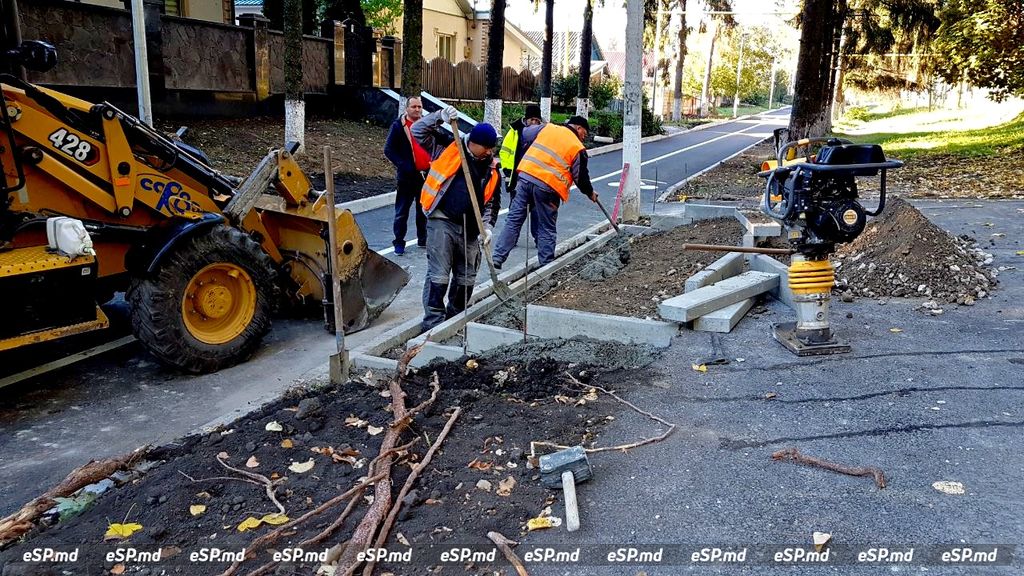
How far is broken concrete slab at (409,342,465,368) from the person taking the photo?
554cm

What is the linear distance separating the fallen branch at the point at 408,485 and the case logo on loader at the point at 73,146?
3.29 meters

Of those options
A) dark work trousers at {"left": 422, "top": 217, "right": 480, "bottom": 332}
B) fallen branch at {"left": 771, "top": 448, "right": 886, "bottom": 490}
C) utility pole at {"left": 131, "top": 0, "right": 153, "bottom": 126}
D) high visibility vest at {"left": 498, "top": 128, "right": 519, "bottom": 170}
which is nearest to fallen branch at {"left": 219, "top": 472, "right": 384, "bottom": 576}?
fallen branch at {"left": 771, "top": 448, "right": 886, "bottom": 490}

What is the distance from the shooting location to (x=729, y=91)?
59.2 metres

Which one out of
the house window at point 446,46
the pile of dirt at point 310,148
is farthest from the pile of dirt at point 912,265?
the house window at point 446,46

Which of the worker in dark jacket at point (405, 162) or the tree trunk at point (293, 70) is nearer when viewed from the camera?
the worker in dark jacket at point (405, 162)

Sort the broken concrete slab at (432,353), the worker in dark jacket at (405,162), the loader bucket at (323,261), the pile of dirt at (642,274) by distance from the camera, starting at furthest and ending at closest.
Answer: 1. the worker in dark jacket at (405,162)
2. the loader bucket at (323,261)
3. the pile of dirt at (642,274)
4. the broken concrete slab at (432,353)

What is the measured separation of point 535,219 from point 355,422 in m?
4.57

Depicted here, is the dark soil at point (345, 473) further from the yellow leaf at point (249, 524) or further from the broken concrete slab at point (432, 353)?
the broken concrete slab at point (432, 353)

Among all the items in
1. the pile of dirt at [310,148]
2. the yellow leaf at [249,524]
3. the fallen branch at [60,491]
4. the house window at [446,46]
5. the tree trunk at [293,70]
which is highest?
the house window at [446,46]

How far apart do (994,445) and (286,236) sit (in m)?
5.31

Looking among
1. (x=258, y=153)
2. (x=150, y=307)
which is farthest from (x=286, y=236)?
(x=258, y=153)

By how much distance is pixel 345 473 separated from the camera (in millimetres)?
3750

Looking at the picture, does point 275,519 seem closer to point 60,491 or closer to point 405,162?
point 60,491

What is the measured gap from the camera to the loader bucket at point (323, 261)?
657cm
